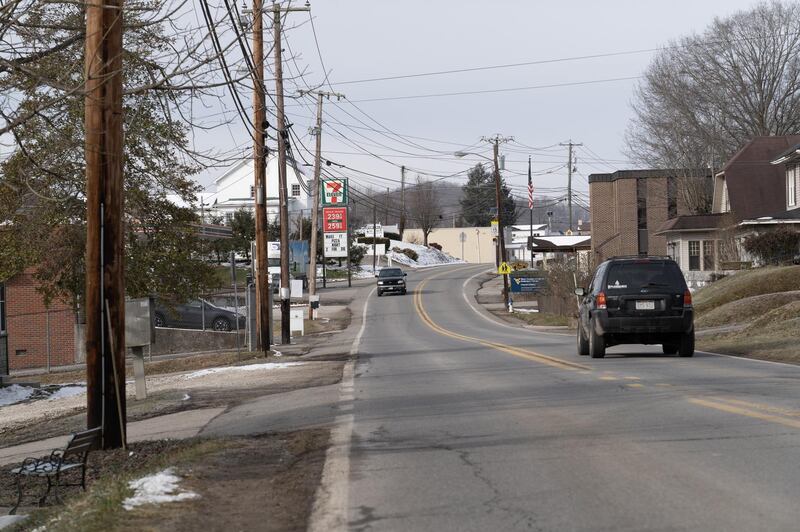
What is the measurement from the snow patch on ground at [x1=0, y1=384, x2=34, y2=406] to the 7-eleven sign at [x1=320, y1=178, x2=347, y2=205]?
4737cm

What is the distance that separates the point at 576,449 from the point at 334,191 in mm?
61869

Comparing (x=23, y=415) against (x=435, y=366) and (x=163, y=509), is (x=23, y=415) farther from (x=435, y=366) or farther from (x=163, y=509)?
(x=163, y=509)

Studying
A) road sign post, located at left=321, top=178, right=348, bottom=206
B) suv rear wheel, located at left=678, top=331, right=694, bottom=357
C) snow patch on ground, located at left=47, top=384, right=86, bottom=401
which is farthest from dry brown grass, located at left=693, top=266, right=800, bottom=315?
road sign post, located at left=321, top=178, right=348, bottom=206

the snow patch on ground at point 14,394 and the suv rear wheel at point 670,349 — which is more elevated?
the suv rear wheel at point 670,349

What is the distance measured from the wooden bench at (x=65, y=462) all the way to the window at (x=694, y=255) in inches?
1965

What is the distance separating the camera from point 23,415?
17.5 m

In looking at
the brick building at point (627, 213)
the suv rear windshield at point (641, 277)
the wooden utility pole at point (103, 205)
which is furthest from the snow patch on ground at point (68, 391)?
the brick building at point (627, 213)

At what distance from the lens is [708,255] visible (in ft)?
181

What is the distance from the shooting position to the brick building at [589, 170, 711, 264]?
73125mm

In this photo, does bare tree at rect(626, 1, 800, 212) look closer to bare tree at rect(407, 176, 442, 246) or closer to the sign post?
the sign post

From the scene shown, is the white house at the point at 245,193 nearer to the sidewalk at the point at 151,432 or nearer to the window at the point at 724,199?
the window at the point at 724,199

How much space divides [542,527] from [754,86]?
5825 centimetres

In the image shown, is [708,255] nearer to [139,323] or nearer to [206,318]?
[206,318]

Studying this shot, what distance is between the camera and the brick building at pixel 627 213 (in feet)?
240
